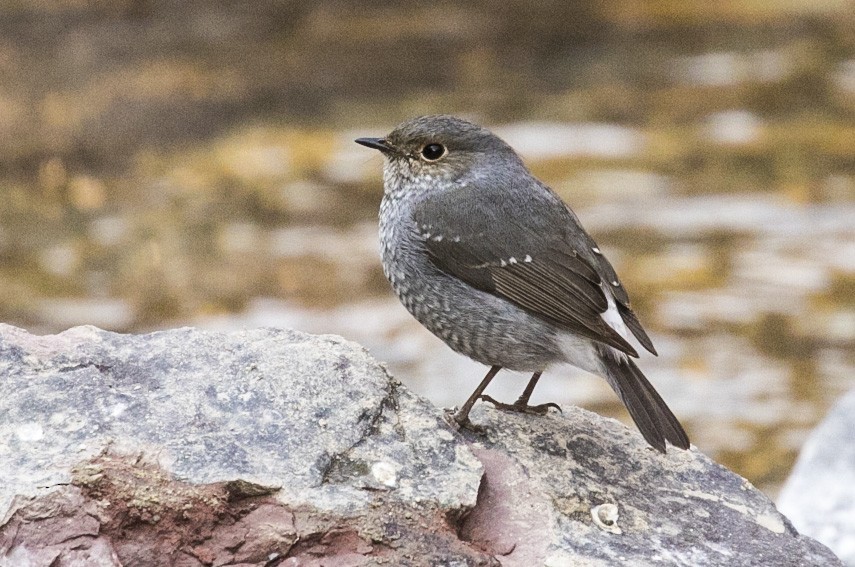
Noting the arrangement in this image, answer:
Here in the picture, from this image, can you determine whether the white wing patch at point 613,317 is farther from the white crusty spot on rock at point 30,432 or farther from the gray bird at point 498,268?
the white crusty spot on rock at point 30,432

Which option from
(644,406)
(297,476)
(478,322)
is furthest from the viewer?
(478,322)

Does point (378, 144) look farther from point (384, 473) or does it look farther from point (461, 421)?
point (384, 473)

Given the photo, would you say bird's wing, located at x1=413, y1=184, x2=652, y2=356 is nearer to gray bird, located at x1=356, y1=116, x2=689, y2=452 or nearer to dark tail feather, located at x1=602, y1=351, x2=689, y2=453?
gray bird, located at x1=356, y1=116, x2=689, y2=452

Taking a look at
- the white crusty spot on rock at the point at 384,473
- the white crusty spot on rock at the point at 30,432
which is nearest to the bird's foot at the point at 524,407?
the white crusty spot on rock at the point at 384,473

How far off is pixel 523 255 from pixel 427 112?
10.3 m

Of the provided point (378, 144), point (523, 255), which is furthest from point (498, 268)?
point (378, 144)

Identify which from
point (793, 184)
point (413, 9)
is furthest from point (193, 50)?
point (793, 184)

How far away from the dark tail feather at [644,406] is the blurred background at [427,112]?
13.1ft

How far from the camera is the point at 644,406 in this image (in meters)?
4.86

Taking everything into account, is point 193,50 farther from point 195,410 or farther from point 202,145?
point 195,410

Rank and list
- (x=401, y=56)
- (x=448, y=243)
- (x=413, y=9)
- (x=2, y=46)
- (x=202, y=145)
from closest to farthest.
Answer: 1. (x=448, y=243)
2. (x=202, y=145)
3. (x=2, y=46)
4. (x=401, y=56)
5. (x=413, y=9)

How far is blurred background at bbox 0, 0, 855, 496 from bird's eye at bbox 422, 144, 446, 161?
367 centimetres

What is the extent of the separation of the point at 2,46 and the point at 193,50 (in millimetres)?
2322

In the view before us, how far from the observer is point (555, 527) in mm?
4469
